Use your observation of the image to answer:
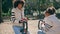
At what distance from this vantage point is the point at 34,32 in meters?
3.07

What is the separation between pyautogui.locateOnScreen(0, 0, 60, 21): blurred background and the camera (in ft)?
9.90

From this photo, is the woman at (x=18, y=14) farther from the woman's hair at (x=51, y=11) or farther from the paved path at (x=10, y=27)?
the woman's hair at (x=51, y=11)

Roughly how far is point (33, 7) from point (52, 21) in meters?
0.44

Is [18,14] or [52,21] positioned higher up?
[18,14]

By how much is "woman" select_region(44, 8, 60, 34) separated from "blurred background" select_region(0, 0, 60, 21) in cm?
12

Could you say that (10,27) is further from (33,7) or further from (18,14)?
(33,7)

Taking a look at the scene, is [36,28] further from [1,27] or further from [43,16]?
[1,27]

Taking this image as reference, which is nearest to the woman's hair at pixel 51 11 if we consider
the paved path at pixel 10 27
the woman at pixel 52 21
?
the woman at pixel 52 21

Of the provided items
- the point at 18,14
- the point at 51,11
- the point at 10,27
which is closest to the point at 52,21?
the point at 51,11

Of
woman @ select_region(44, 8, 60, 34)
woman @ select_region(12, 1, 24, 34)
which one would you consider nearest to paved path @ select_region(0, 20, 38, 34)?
woman @ select_region(12, 1, 24, 34)

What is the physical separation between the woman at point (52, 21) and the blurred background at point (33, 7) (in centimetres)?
12

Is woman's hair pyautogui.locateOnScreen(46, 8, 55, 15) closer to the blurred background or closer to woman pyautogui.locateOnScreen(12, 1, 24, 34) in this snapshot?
the blurred background

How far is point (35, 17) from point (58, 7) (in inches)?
17.4

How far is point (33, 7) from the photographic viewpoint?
3.06m
